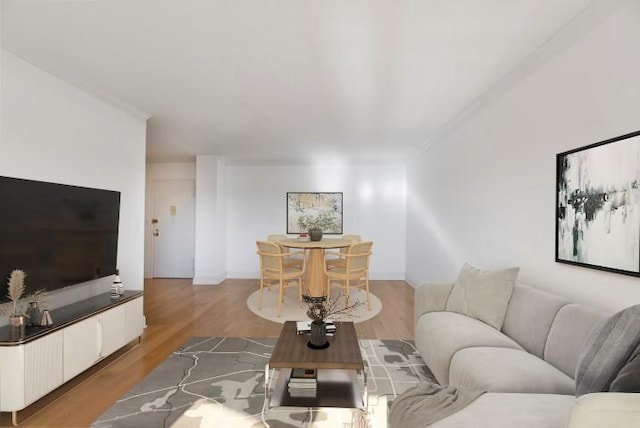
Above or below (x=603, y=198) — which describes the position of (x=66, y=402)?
below

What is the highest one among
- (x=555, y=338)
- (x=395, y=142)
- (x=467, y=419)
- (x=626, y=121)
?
(x=395, y=142)

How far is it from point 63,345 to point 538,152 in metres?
3.89

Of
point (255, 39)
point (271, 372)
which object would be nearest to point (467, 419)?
point (271, 372)

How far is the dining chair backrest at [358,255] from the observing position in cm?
469

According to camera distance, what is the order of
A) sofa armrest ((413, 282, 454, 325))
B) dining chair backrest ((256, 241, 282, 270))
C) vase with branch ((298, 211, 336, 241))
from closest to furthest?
sofa armrest ((413, 282, 454, 325)), dining chair backrest ((256, 241, 282, 270)), vase with branch ((298, 211, 336, 241))

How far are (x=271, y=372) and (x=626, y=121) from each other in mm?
2918

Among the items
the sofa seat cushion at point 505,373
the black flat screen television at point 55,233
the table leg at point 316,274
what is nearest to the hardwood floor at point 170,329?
the black flat screen television at point 55,233

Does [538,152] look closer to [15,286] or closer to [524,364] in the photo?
[524,364]

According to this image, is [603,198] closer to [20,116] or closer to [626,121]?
[626,121]

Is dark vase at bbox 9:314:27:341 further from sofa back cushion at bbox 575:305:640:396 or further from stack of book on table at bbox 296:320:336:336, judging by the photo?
sofa back cushion at bbox 575:305:640:396

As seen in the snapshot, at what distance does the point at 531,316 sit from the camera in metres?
2.15

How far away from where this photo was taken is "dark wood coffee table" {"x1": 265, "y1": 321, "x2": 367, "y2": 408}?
202 centimetres

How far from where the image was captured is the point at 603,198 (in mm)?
1885

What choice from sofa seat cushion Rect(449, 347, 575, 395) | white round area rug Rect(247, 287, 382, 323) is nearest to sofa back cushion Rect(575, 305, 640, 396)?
sofa seat cushion Rect(449, 347, 575, 395)
